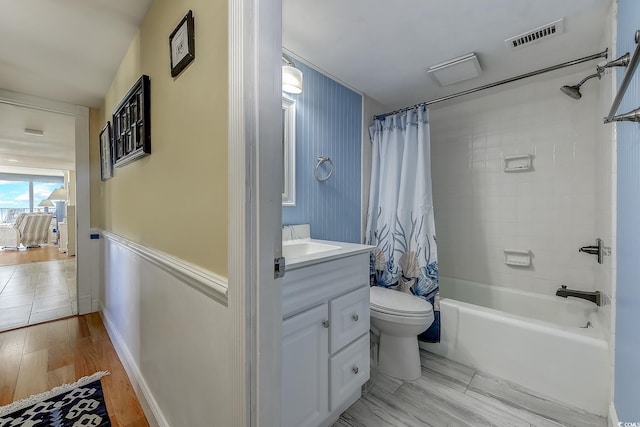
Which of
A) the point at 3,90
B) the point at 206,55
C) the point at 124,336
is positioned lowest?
the point at 124,336

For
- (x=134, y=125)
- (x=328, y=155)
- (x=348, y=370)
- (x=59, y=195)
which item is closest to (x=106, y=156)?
(x=134, y=125)

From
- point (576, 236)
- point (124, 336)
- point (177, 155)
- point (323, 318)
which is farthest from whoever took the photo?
point (576, 236)

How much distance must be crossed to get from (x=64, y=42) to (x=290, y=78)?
4.42 feet

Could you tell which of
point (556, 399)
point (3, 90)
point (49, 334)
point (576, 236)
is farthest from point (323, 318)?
point (3, 90)

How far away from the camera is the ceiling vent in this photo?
146cm

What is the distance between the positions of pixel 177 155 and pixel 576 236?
106 inches

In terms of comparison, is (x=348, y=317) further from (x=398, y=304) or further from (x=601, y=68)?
(x=601, y=68)

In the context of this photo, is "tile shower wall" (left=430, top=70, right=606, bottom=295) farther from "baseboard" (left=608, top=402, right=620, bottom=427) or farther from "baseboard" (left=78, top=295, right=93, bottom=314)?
"baseboard" (left=78, top=295, right=93, bottom=314)

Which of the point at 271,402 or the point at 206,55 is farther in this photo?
the point at 206,55

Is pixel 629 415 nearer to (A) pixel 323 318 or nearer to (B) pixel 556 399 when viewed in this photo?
(B) pixel 556 399

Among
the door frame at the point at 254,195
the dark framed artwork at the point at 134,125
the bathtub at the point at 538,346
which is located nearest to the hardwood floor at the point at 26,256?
the dark framed artwork at the point at 134,125

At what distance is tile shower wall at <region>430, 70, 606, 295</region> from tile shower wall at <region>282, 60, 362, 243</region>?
980 mm

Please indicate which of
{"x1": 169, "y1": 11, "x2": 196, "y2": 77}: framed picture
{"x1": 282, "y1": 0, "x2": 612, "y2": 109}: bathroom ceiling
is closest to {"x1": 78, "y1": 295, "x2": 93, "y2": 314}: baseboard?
{"x1": 169, "y1": 11, "x2": 196, "y2": 77}: framed picture

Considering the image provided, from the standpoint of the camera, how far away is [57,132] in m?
3.54
